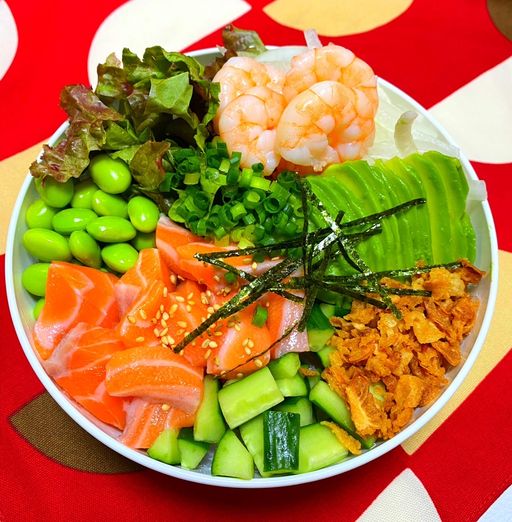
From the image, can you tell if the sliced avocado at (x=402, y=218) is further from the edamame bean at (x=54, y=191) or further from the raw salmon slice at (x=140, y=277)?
the edamame bean at (x=54, y=191)

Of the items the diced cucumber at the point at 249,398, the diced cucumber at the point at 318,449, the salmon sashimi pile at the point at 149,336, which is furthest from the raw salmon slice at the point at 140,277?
the diced cucumber at the point at 318,449

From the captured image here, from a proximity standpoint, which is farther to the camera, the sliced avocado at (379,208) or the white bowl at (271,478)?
the sliced avocado at (379,208)

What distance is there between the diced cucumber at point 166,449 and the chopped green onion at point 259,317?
49cm

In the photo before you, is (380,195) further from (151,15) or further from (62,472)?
(151,15)

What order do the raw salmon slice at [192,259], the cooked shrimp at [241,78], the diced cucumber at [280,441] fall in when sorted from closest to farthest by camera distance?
the diced cucumber at [280,441] → the raw salmon slice at [192,259] → the cooked shrimp at [241,78]

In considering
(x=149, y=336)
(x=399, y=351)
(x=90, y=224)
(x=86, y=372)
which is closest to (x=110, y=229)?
(x=90, y=224)

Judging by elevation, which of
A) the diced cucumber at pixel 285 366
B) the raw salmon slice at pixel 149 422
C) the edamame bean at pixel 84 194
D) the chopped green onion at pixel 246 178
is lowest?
the raw salmon slice at pixel 149 422

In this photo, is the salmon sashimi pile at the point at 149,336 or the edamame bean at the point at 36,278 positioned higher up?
the edamame bean at the point at 36,278

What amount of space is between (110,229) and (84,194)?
24 centimetres

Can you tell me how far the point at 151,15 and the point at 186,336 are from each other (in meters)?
2.03

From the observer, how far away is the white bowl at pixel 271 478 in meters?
1.84

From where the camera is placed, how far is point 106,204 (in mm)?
2141

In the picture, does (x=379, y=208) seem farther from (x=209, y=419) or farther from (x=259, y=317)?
(x=209, y=419)

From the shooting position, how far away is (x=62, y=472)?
6.86 feet
